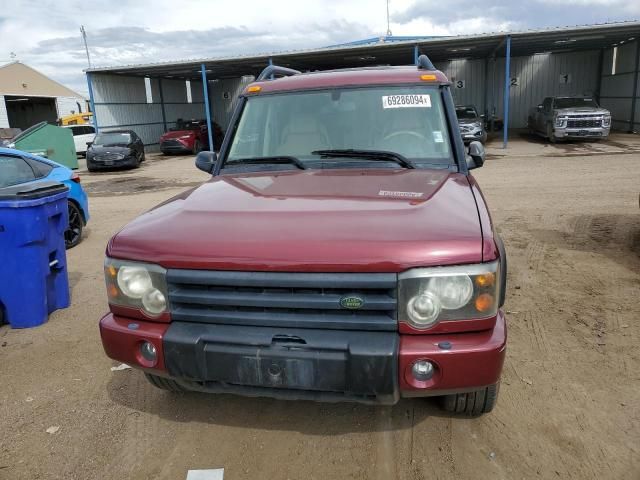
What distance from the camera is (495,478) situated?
8.11 feet

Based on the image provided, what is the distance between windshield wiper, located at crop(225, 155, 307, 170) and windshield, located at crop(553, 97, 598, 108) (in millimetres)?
19918

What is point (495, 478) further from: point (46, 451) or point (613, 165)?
point (613, 165)

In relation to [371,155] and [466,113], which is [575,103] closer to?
[466,113]

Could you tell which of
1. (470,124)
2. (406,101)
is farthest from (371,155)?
(470,124)

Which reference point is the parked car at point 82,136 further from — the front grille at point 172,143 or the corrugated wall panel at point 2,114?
the corrugated wall panel at point 2,114

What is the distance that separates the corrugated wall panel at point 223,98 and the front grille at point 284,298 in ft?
109

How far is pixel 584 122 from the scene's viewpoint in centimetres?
1942

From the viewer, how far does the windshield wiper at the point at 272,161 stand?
3.48m

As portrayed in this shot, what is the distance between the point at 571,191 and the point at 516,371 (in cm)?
791

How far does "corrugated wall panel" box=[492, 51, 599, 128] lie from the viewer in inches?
Answer: 1141

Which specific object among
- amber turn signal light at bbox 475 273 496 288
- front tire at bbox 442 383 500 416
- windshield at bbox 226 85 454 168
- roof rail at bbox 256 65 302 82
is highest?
roof rail at bbox 256 65 302 82

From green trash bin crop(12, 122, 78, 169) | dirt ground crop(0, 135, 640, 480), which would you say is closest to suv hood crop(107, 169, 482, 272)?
dirt ground crop(0, 135, 640, 480)

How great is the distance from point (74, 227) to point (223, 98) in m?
28.8

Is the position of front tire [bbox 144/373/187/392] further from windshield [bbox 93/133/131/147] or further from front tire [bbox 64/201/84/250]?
windshield [bbox 93/133/131/147]
